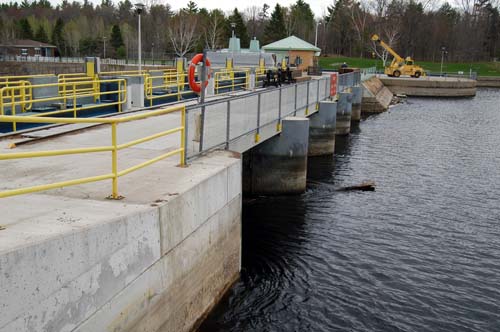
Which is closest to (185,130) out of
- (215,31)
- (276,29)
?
(215,31)

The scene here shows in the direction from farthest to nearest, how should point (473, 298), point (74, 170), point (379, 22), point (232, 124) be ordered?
point (379, 22), point (232, 124), point (473, 298), point (74, 170)

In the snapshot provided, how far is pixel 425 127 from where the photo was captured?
35.3 meters

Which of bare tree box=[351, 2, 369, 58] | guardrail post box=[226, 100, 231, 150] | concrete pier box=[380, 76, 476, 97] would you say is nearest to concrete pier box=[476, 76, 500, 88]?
concrete pier box=[380, 76, 476, 97]

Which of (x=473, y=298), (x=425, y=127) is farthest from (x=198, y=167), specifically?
(x=425, y=127)

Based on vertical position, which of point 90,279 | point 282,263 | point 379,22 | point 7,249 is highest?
point 379,22

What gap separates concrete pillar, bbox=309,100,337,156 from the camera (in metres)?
24.2

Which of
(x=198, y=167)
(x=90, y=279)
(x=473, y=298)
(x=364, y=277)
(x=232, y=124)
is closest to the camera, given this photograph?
(x=90, y=279)

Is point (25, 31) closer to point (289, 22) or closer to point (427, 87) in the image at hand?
point (289, 22)

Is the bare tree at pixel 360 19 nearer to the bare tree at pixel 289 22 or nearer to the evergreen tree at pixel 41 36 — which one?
the bare tree at pixel 289 22

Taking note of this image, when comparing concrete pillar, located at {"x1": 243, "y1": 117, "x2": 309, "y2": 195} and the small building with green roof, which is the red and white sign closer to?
concrete pillar, located at {"x1": 243, "y1": 117, "x2": 309, "y2": 195}

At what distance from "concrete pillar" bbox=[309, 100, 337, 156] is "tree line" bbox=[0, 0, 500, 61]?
6544 cm

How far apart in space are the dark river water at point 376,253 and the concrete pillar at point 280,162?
0.52 meters

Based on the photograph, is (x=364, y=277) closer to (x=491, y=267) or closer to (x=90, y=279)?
(x=491, y=267)

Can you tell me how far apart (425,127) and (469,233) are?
22.6 m
